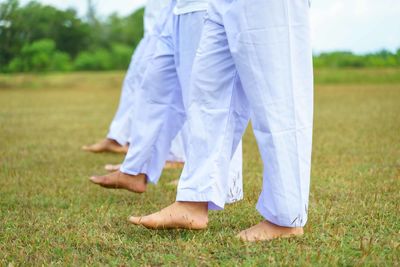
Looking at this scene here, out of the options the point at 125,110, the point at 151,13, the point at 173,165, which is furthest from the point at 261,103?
the point at 125,110

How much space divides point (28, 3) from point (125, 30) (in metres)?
18.6

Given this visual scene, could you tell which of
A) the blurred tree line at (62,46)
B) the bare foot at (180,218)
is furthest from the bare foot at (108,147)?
the blurred tree line at (62,46)

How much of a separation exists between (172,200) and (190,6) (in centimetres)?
102

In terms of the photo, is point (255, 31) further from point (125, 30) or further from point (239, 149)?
point (125, 30)

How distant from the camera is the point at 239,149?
9.55 feet

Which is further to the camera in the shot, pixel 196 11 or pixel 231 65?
pixel 196 11

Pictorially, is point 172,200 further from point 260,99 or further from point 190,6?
point 260,99

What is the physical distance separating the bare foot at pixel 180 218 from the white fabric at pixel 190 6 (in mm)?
911

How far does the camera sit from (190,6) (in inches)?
114

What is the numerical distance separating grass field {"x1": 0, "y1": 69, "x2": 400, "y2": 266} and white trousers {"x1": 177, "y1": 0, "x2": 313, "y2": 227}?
196 millimetres

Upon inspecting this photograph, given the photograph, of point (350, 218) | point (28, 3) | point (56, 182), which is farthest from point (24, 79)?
point (350, 218)

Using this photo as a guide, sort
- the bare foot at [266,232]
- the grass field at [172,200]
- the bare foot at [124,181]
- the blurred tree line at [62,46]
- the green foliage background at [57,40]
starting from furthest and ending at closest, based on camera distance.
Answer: the green foliage background at [57,40] → the blurred tree line at [62,46] → the bare foot at [124,181] → the bare foot at [266,232] → the grass field at [172,200]

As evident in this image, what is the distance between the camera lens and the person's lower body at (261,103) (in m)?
2.30

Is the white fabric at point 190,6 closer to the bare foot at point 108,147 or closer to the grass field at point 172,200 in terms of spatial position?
the grass field at point 172,200
